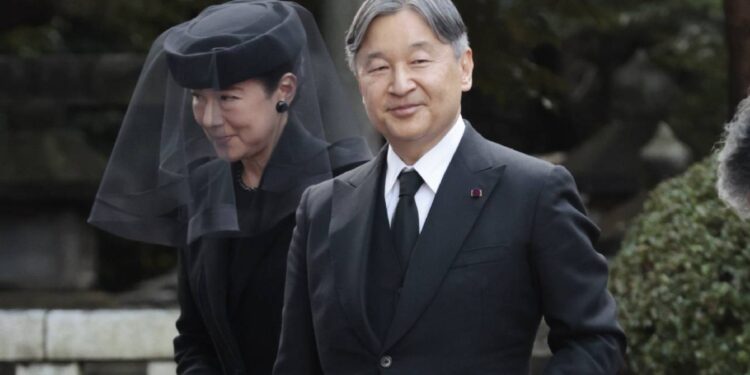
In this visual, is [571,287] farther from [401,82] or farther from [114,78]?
[114,78]

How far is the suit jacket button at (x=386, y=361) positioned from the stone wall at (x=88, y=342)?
2901 millimetres

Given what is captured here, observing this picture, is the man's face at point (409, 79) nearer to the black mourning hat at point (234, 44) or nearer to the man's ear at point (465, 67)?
the man's ear at point (465, 67)

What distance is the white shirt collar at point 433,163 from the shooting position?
3223 millimetres

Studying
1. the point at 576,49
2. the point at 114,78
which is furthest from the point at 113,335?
the point at 576,49

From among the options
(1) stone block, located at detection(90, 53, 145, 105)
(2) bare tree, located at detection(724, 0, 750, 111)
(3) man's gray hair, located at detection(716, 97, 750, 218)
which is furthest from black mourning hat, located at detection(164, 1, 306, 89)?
(1) stone block, located at detection(90, 53, 145, 105)

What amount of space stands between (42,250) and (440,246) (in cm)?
718

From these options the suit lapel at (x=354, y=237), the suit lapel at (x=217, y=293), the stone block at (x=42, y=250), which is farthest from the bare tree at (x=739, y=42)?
the stone block at (x=42, y=250)

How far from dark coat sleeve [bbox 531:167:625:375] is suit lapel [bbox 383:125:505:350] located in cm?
13

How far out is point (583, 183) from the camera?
11.4 metres

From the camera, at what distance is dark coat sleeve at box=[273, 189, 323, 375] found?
10.9ft

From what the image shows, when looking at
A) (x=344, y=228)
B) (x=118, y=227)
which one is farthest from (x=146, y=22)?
(x=344, y=228)

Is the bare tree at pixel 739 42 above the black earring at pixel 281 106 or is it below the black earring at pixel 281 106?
below

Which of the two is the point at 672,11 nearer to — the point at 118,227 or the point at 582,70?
the point at 582,70

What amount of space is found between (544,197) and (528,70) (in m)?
4.74
